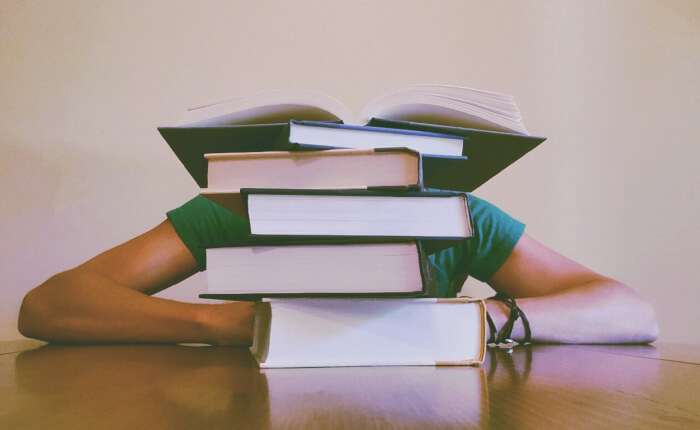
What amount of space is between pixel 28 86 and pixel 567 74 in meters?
1.56

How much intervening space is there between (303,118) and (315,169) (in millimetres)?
78

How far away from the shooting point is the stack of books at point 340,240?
1.42 feet

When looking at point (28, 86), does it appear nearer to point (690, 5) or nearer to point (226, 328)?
point (226, 328)

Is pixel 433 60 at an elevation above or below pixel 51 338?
above

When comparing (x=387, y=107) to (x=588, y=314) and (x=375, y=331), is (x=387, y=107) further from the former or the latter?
(x=588, y=314)

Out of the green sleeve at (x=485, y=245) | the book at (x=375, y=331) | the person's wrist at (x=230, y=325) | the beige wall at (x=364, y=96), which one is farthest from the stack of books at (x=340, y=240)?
the beige wall at (x=364, y=96)

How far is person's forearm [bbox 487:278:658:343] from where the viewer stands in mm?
723

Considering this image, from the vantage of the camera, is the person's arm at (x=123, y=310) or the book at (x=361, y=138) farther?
the person's arm at (x=123, y=310)

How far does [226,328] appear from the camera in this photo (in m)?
0.67

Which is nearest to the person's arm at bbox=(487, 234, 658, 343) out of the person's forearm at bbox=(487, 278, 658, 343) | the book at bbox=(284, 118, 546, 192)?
the person's forearm at bbox=(487, 278, 658, 343)

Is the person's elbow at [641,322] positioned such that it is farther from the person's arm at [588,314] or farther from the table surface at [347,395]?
the table surface at [347,395]

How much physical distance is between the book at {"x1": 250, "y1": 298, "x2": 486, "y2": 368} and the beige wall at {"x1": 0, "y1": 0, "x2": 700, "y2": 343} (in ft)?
3.16

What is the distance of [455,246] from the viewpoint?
100cm

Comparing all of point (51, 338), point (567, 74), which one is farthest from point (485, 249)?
point (51, 338)
